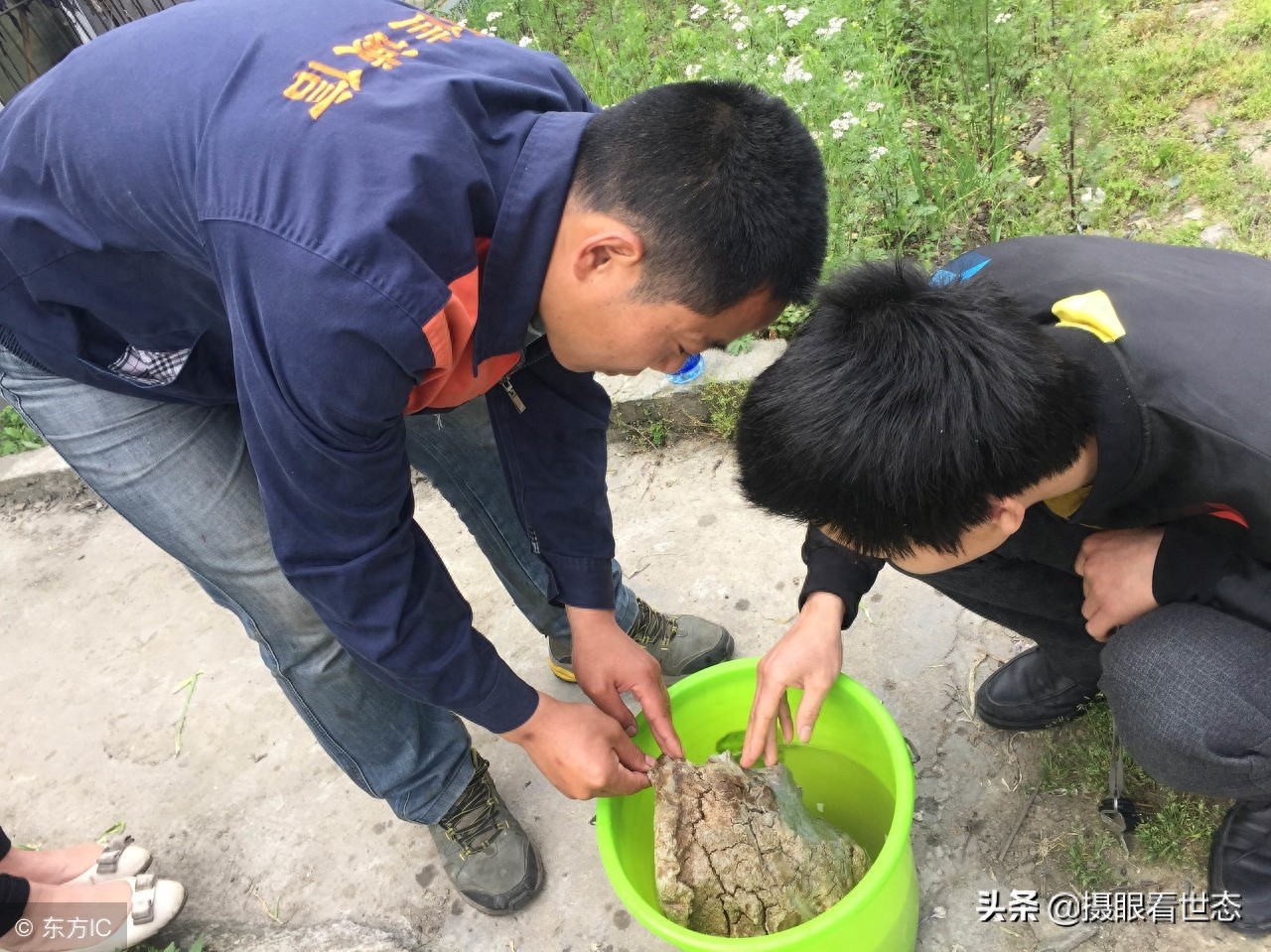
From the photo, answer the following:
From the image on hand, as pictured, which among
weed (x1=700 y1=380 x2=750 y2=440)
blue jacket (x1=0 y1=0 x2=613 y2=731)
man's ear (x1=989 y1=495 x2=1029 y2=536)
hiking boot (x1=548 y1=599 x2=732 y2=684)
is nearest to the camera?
blue jacket (x1=0 y1=0 x2=613 y2=731)

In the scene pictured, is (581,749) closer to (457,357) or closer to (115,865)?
(457,357)

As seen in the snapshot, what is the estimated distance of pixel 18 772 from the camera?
248 centimetres

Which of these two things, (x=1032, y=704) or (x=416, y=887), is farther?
(x=416, y=887)

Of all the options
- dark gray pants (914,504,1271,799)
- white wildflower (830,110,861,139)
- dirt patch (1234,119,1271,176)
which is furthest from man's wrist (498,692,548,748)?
dirt patch (1234,119,1271,176)

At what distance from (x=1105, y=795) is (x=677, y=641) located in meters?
0.91

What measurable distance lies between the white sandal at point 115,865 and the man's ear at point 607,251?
178cm

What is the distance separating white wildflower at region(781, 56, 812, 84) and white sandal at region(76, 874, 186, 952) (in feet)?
9.17

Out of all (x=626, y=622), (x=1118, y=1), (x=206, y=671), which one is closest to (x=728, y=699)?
(x=626, y=622)

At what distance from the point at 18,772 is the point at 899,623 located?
2.34 m

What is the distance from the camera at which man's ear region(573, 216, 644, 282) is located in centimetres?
114

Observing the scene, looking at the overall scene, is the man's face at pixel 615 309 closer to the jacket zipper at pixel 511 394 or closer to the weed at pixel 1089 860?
the jacket zipper at pixel 511 394

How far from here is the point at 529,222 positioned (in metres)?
1.16

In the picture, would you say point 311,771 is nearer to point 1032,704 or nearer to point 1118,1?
point 1032,704

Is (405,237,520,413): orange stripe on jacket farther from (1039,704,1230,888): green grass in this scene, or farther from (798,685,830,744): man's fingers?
(1039,704,1230,888): green grass
